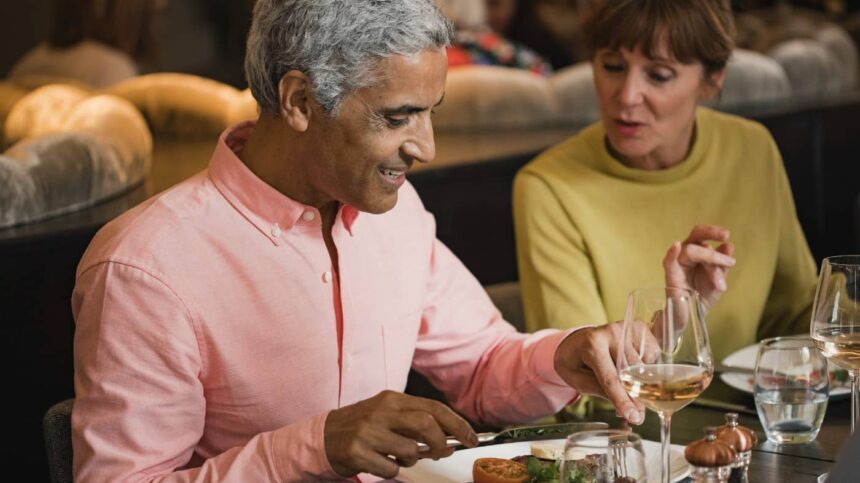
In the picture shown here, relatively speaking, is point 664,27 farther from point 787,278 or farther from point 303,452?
point 303,452

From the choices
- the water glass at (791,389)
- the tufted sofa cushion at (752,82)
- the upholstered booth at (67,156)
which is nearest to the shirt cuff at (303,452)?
the water glass at (791,389)

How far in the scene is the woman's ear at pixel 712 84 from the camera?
2.36 metres

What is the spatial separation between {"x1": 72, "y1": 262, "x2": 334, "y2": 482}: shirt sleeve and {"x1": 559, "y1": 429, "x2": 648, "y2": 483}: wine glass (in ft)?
1.12

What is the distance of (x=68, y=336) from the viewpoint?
237 centimetres

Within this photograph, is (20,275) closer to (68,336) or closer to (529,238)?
(68,336)

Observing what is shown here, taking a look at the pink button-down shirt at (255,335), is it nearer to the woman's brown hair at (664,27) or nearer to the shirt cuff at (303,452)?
the shirt cuff at (303,452)

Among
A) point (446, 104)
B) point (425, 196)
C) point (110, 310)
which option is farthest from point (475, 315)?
point (446, 104)

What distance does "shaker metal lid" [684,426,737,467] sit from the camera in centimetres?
129

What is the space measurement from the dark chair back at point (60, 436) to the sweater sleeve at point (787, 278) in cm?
143

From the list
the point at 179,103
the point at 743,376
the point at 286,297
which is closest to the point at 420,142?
the point at 286,297

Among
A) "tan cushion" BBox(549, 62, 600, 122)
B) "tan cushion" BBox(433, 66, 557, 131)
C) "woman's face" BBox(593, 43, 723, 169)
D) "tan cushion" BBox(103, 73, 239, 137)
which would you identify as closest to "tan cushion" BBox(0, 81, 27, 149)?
"tan cushion" BBox(103, 73, 239, 137)

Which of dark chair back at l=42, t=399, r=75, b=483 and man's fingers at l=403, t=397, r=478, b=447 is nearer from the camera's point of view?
man's fingers at l=403, t=397, r=478, b=447

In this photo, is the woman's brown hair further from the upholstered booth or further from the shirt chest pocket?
the upholstered booth

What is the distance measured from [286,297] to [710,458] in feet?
2.09
